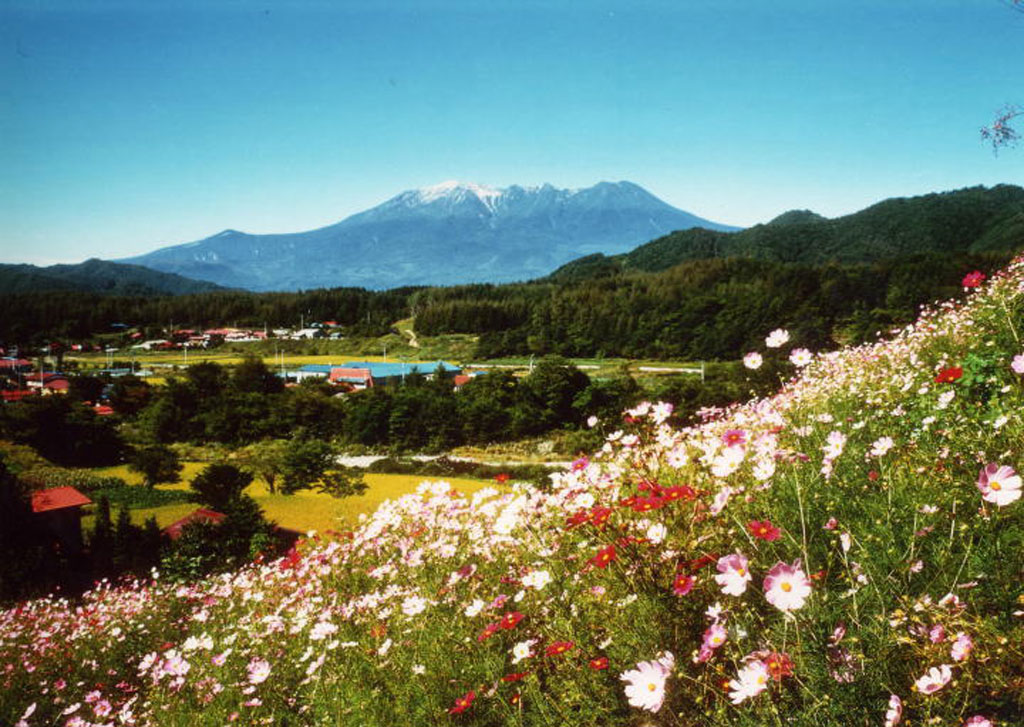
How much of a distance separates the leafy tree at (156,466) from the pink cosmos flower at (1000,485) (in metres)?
37.2

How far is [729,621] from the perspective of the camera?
177 centimetres

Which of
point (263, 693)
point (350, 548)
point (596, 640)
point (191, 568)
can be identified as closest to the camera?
point (596, 640)

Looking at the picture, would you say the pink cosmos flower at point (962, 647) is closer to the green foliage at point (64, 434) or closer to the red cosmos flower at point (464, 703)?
the red cosmos flower at point (464, 703)

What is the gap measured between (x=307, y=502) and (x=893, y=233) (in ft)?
411

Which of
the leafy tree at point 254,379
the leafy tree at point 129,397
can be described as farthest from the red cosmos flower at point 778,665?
the leafy tree at point 129,397

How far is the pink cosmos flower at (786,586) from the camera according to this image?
3.89 ft

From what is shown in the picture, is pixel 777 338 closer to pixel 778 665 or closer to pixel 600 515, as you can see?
pixel 600 515

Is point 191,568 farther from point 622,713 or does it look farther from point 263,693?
point 622,713

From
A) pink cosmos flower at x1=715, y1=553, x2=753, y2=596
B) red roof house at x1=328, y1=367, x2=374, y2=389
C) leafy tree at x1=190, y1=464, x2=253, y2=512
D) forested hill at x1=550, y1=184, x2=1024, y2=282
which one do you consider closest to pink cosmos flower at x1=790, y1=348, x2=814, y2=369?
pink cosmos flower at x1=715, y1=553, x2=753, y2=596

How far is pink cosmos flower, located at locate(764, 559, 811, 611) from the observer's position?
3.89 feet

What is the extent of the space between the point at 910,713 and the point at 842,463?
40.8 inches

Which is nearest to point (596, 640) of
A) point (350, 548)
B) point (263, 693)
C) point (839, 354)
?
point (263, 693)

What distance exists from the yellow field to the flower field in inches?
532

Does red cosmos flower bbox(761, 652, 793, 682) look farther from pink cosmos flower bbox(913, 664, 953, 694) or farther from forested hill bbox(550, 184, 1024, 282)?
forested hill bbox(550, 184, 1024, 282)
